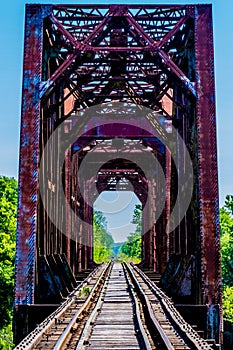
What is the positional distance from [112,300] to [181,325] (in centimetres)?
413

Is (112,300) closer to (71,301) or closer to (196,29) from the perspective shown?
(71,301)

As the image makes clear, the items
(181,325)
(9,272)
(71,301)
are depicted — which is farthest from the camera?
(9,272)

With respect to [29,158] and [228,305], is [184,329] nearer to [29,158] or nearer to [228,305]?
[29,158]

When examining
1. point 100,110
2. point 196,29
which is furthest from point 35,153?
point 100,110

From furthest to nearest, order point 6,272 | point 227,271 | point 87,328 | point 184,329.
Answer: point 227,271, point 6,272, point 87,328, point 184,329

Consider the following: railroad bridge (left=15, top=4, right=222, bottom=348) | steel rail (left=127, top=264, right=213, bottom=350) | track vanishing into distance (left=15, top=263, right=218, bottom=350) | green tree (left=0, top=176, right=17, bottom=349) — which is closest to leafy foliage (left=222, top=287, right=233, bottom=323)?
green tree (left=0, top=176, right=17, bottom=349)

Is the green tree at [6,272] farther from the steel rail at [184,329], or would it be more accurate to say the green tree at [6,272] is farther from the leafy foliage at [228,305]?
the steel rail at [184,329]

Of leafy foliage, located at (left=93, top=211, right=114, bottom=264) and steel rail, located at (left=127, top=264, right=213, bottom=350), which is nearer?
steel rail, located at (left=127, top=264, right=213, bottom=350)

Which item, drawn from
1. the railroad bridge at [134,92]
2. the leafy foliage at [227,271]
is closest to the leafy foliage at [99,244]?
the leafy foliage at [227,271]

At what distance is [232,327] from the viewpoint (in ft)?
93.4

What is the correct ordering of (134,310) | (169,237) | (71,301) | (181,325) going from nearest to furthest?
(181,325)
(134,310)
(71,301)
(169,237)

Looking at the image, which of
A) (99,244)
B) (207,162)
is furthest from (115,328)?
(99,244)

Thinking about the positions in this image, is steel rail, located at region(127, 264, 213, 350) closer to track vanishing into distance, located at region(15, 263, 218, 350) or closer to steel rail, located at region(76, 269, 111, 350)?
track vanishing into distance, located at region(15, 263, 218, 350)

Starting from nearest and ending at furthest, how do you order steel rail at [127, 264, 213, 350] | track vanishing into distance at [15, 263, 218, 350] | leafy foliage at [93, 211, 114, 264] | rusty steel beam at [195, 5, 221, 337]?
steel rail at [127, 264, 213, 350]
track vanishing into distance at [15, 263, 218, 350]
rusty steel beam at [195, 5, 221, 337]
leafy foliage at [93, 211, 114, 264]
